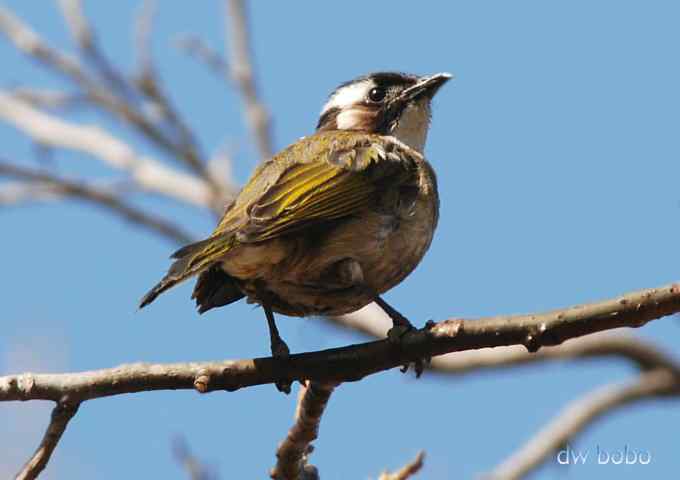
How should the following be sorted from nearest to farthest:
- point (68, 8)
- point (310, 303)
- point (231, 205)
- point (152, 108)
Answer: point (310, 303) → point (231, 205) → point (68, 8) → point (152, 108)

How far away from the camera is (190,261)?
4.56m

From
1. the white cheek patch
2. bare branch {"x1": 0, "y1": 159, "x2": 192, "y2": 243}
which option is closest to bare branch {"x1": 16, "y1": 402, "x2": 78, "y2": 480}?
the white cheek patch

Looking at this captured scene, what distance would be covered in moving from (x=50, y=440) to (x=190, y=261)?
0.93m

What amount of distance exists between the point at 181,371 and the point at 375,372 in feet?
2.30

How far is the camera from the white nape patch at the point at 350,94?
22.2ft

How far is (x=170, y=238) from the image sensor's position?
39.8ft

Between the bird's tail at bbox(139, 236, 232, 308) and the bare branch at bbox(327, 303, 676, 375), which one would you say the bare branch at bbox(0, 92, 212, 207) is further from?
the bird's tail at bbox(139, 236, 232, 308)

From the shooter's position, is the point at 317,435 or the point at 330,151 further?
the point at 330,151

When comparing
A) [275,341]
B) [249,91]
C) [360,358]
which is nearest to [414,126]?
[275,341]

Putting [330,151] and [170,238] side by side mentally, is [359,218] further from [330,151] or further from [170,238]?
[170,238]

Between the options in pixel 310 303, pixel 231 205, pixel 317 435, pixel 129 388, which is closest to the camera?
pixel 129 388

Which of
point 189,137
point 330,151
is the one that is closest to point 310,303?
point 330,151

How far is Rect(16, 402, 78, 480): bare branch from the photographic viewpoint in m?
3.87

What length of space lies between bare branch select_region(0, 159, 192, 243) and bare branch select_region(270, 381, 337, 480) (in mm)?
7719
